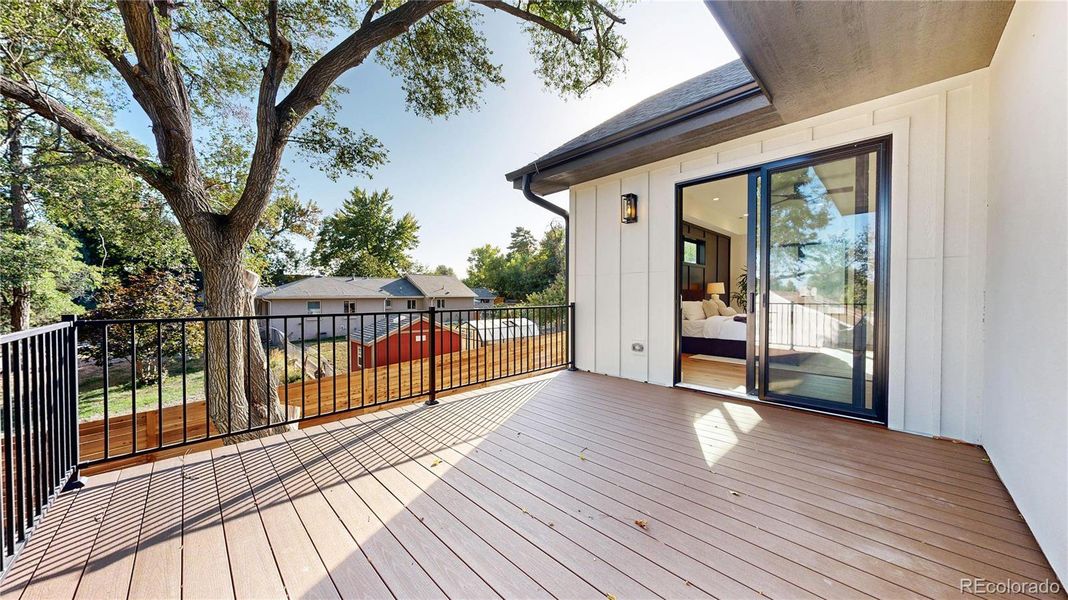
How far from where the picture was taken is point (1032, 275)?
1.49 m

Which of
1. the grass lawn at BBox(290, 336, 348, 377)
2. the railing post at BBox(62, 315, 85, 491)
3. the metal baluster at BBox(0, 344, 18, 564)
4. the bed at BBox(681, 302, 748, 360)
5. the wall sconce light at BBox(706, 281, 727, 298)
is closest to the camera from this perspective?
the metal baluster at BBox(0, 344, 18, 564)

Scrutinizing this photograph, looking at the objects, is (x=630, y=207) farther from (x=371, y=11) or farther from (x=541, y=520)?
(x=371, y=11)

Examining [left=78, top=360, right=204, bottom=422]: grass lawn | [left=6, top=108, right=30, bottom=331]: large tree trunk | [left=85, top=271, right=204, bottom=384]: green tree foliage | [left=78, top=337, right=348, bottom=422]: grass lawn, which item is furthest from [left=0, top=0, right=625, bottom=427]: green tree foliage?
[left=78, top=360, right=204, bottom=422]: grass lawn

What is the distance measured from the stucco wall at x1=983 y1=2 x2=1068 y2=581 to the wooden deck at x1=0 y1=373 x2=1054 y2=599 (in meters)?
0.22

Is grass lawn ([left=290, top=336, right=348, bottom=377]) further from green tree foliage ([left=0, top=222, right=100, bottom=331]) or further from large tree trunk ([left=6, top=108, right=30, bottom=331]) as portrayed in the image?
large tree trunk ([left=6, top=108, right=30, bottom=331])

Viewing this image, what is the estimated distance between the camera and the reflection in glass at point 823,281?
269cm

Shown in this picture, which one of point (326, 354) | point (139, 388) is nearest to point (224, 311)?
point (139, 388)

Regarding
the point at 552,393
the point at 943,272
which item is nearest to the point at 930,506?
the point at 943,272

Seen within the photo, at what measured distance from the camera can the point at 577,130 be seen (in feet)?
19.4

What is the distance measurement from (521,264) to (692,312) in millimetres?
21867

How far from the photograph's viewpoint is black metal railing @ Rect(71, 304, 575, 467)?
7.60 ft

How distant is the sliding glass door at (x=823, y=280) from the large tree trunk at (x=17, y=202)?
8.07m

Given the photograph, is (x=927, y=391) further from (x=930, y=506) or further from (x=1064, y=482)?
(x=1064, y=482)

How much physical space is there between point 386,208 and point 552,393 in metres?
26.7
